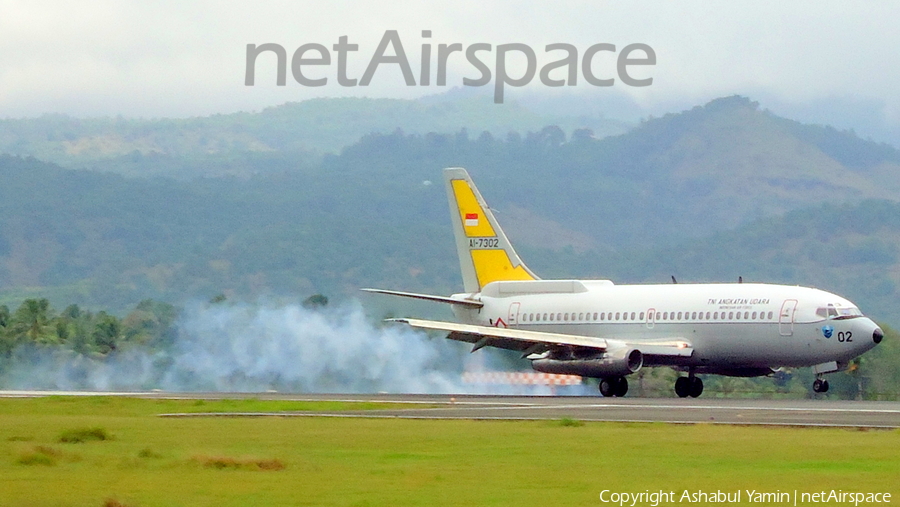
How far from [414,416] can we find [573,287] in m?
22.6

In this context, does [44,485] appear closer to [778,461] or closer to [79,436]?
[79,436]

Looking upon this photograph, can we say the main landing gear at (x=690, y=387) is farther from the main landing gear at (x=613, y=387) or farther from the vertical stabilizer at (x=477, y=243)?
the vertical stabilizer at (x=477, y=243)

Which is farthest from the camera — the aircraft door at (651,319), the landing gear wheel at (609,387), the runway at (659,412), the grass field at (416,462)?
the landing gear wheel at (609,387)

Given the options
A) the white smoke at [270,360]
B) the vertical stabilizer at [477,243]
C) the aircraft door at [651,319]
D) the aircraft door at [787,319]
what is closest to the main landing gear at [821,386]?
the aircraft door at [787,319]

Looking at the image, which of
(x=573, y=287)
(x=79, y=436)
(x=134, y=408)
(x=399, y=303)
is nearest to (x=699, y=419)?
(x=79, y=436)

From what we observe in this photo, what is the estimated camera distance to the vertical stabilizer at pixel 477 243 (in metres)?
64.3

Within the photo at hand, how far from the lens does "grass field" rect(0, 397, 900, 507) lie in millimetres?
20656

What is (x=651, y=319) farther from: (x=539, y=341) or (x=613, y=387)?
(x=539, y=341)


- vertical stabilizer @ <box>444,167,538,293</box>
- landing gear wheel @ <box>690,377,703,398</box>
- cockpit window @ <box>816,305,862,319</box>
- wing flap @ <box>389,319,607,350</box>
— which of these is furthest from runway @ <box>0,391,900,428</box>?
vertical stabilizer @ <box>444,167,538,293</box>

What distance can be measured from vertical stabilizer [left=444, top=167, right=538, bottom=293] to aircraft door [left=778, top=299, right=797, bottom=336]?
15.3 metres

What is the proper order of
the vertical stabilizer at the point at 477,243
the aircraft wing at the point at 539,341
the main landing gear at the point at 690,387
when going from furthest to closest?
1. the vertical stabilizer at the point at 477,243
2. the main landing gear at the point at 690,387
3. the aircraft wing at the point at 539,341

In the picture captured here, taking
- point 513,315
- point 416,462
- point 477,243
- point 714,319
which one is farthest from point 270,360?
point 416,462

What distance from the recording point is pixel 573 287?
5934 cm

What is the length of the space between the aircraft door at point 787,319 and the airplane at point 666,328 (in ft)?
0.11
